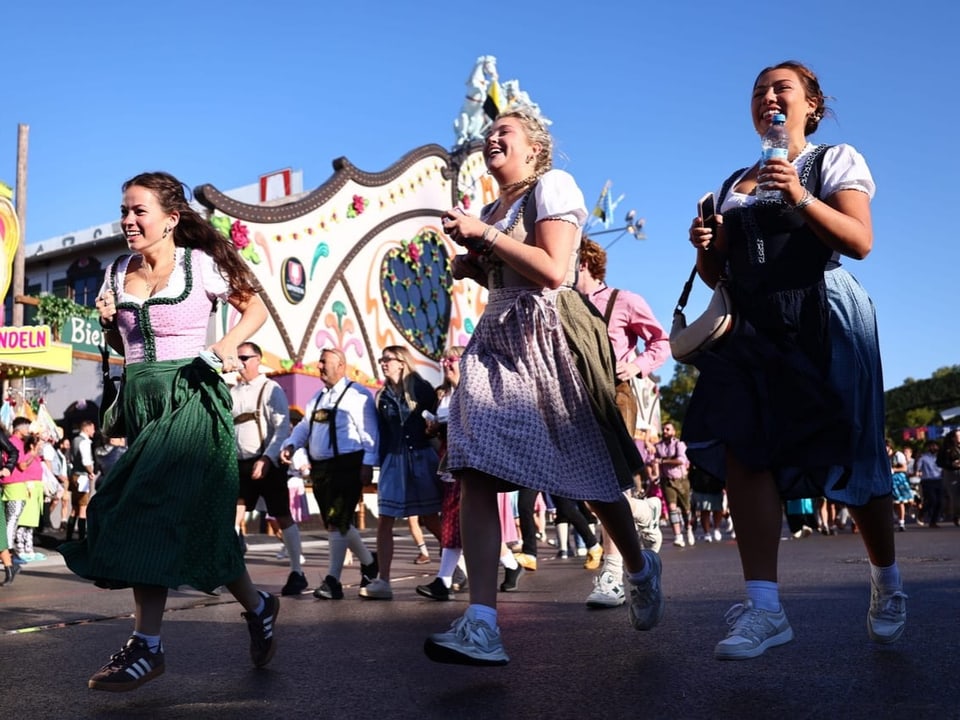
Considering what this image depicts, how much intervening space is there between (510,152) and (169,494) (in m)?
1.70

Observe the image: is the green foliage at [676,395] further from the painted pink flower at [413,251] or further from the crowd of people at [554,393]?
the crowd of people at [554,393]

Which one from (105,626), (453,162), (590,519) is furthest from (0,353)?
(453,162)

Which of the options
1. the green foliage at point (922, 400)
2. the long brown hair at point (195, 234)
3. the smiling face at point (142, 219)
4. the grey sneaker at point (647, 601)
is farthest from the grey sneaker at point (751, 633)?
the green foliage at point (922, 400)

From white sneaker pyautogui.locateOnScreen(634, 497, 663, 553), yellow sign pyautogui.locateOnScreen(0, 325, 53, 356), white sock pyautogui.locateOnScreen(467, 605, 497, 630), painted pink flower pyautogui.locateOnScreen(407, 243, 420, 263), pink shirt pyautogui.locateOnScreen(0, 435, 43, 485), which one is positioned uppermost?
painted pink flower pyautogui.locateOnScreen(407, 243, 420, 263)

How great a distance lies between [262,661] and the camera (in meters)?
3.76

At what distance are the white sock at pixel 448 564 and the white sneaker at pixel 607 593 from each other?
1676 millimetres

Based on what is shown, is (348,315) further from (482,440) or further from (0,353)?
(482,440)

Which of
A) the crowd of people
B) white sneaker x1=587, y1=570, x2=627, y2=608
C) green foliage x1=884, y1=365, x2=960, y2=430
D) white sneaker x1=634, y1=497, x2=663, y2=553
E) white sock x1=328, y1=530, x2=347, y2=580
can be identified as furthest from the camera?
green foliage x1=884, y1=365, x2=960, y2=430

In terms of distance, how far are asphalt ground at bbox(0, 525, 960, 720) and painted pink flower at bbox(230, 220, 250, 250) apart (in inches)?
662

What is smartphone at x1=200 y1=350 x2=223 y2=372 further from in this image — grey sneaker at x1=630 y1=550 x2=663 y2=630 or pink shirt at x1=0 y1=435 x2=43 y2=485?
pink shirt at x1=0 y1=435 x2=43 y2=485

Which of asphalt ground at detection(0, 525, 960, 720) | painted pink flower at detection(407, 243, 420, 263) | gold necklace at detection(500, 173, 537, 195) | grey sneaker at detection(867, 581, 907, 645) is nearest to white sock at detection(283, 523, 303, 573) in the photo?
asphalt ground at detection(0, 525, 960, 720)

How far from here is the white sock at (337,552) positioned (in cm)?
716

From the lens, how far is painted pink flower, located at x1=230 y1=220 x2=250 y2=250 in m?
22.6

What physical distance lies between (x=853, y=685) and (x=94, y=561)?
2.38 m
